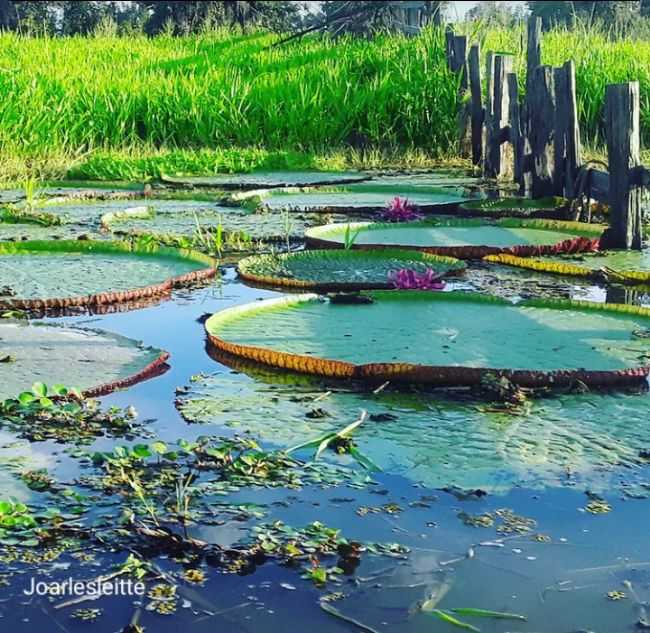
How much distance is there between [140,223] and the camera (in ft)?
22.9

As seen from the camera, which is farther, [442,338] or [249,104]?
[249,104]

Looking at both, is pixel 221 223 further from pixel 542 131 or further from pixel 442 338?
pixel 442 338

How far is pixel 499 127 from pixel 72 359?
20.0 ft

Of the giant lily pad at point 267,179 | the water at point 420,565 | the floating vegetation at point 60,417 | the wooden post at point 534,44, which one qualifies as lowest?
the water at point 420,565

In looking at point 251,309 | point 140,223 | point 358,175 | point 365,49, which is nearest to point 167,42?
point 365,49

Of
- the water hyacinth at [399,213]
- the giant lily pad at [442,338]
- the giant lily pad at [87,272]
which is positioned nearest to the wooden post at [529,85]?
the water hyacinth at [399,213]

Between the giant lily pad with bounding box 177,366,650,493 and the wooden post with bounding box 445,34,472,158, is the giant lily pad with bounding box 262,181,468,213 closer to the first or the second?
the wooden post with bounding box 445,34,472,158

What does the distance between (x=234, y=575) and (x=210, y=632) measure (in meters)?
0.21

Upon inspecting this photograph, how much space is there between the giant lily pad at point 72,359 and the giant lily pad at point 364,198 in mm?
3755

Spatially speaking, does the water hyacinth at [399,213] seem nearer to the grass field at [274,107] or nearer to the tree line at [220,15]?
the grass field at [274,107]

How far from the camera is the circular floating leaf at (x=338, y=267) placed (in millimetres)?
5012

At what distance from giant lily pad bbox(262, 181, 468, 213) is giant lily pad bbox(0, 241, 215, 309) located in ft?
7.06

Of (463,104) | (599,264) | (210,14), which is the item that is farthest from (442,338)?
(210,14)

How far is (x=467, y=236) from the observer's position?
618 centimetres
